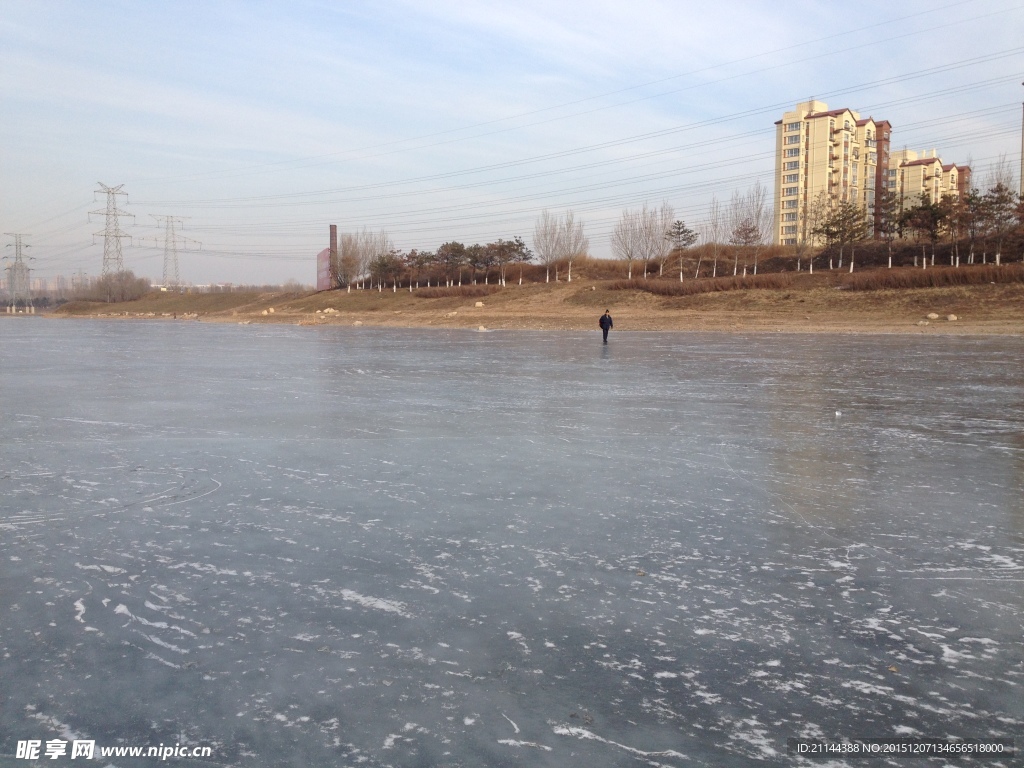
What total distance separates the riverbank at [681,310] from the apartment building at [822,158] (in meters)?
40.8

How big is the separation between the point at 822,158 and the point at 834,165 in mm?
1523

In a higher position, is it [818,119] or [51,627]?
[818,119]

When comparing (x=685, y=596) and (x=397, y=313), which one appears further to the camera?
(x=397, y=313)

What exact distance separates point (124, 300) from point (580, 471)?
314ft

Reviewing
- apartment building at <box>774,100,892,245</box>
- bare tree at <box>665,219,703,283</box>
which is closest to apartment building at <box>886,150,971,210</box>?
apartment building at <box>774,100,892,245</box>

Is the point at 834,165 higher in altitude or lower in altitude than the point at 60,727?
higher

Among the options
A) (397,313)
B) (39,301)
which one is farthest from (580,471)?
(39,301)

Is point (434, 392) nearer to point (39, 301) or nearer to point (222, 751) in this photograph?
point (222, 751)

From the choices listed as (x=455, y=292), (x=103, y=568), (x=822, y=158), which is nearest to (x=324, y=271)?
(x=455, y=292)

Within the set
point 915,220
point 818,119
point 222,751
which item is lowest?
point 222,751

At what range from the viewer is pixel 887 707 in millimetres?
2736

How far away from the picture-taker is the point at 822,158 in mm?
83250

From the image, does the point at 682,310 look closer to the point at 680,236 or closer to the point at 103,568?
the point at 680,236

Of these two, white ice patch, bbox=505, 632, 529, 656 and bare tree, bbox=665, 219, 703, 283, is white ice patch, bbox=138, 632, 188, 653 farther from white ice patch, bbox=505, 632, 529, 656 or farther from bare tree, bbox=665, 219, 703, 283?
bare tree, bbox=665, 219, 703, 283
